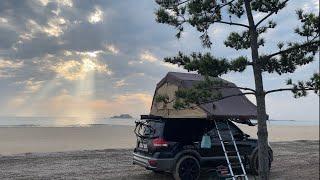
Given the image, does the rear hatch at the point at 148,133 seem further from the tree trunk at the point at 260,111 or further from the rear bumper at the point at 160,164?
the tree trunk at the point at 260,111

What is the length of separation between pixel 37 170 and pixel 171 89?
4975mm

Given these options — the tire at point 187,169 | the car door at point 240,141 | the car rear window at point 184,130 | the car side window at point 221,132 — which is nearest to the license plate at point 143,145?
the car rear window at point 184,130

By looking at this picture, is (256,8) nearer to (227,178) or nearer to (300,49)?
(300,49)

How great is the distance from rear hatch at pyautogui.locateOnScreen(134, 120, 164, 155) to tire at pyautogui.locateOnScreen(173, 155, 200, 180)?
2.82 feet

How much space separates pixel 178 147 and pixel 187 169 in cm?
67

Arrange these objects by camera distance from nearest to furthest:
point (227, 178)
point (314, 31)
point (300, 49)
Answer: point (314, 31) < point (300, 49) < point (227, 178)

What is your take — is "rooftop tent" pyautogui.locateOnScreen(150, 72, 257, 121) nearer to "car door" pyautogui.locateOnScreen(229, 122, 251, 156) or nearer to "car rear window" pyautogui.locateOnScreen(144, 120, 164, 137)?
"car door" pyautogui.locateOnScreen(229, 122, 251, 156)

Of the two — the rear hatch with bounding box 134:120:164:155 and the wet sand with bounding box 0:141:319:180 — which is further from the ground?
the rear hatch with bounding box 134:120:164:155

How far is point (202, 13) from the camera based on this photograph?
11.6 meters

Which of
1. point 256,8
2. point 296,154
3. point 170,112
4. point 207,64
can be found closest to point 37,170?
point 170,112

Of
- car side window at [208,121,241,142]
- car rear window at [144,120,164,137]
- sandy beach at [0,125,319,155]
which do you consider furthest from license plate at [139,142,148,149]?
sandy beach at [0,125,319,155]

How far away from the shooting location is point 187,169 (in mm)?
12992

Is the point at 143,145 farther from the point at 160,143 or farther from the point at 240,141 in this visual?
the point at 240,141

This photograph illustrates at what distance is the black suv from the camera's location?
1274cm
